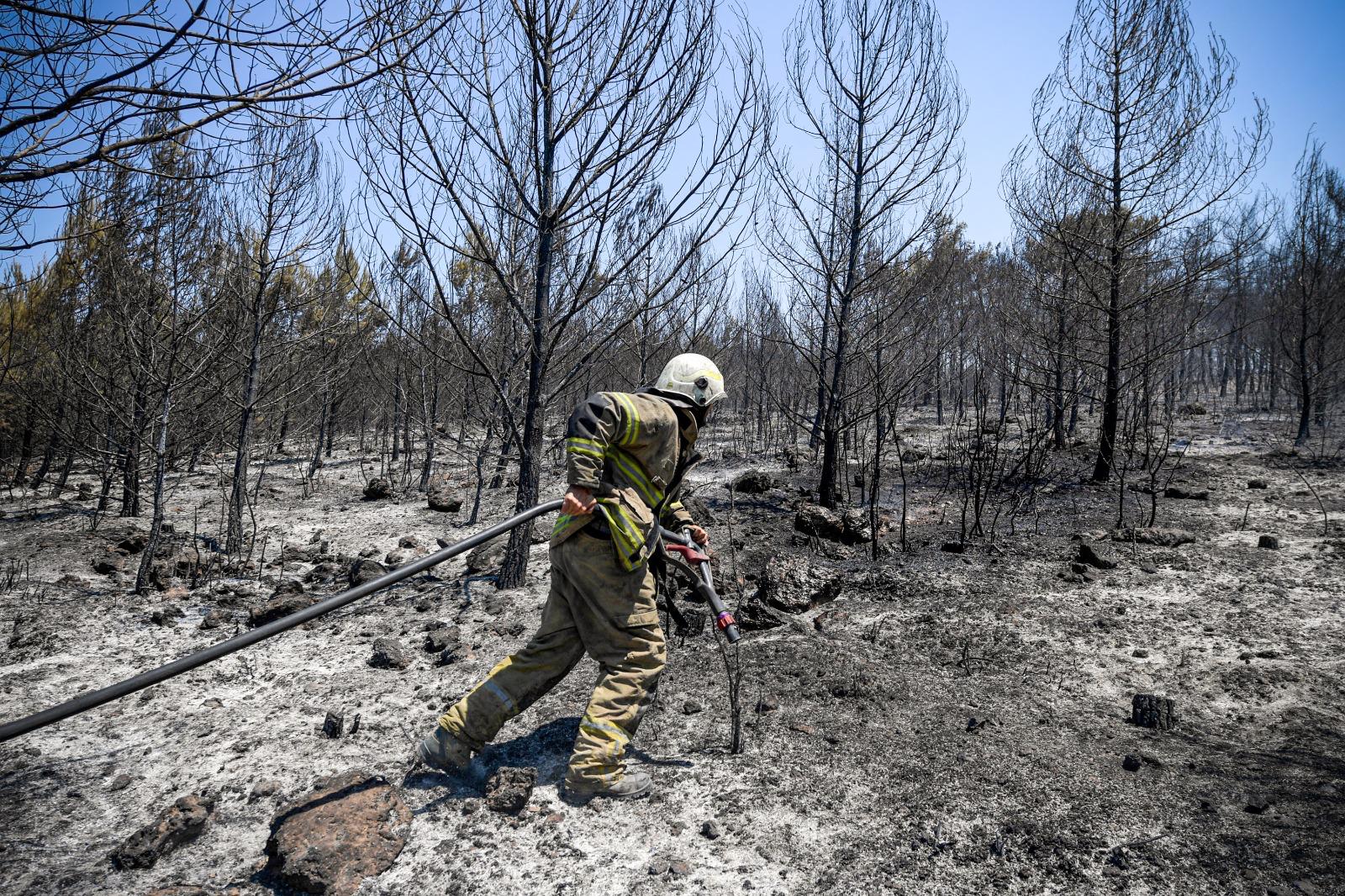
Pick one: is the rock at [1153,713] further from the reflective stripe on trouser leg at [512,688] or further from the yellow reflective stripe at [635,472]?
the reflective stripe on trouser leg at [512,688]

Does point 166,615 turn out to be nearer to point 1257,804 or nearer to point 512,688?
point 512,688

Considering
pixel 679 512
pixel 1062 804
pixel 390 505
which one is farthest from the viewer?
pixel 390 505

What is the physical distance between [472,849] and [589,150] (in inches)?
170

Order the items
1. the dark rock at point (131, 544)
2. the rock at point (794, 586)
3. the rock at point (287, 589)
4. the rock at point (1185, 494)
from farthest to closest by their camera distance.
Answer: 1. the rock at point (1185, 494)
2. the dark rock at point (131, 544)
3. the rock at point (287, 589)
4. the rock at point (794, 586)

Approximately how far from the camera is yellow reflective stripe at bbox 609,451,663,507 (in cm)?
290

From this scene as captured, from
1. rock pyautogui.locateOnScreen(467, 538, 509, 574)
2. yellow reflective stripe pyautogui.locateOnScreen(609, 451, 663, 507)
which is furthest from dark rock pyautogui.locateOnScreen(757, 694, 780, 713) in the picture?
rock pyautogui.locateOnScreen(467, 538, 509, 574)

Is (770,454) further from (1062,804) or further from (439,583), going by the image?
(1062,804)

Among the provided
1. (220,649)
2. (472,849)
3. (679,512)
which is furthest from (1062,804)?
(220,649)

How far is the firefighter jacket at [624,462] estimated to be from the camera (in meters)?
2.70

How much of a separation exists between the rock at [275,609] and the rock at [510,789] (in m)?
2.68

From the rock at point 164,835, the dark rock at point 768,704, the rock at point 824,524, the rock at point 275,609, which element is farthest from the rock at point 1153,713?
the rock at point 275,609

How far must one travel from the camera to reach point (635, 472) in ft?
9.56

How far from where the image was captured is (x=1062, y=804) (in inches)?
102

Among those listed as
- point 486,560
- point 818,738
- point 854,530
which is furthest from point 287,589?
point 854,530
